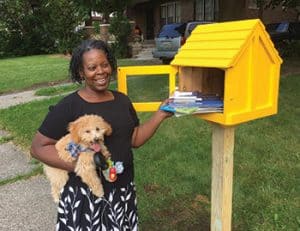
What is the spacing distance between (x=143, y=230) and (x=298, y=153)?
2045mm

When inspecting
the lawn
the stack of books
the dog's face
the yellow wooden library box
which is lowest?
the lawn

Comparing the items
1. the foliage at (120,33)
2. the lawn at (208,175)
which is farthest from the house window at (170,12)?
the lawn at (208,175)

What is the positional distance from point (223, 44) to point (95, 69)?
660 millimetres

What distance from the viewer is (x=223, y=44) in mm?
2160

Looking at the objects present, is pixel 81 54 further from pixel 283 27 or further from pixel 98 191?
pixel 283 27

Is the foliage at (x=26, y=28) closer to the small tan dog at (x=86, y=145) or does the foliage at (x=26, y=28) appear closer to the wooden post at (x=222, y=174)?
the wooden post at (x=222, y=174)

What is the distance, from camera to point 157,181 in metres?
4.16

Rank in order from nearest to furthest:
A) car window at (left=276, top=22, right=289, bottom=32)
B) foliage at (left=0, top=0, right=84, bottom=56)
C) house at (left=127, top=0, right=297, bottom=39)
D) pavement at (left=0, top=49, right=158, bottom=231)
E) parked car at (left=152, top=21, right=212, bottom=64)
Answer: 1. pavement at (left=0, top=49, right=158, bottom=231)
2. parked car at (left=152, top=21, right=212, bottom=64)
3. car window at (left=276, top=22, right=289, bottom=32)
4. house at (left=127, top=0, right=297, bottom=39)
5. foliage at (left=0, top=0, right=84, bottom=56)

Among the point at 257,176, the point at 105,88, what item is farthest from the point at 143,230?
the point at 105,88

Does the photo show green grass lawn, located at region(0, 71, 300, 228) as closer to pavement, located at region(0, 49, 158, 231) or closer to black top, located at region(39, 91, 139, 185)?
pavement, located at region(0, 49, 158, 231)

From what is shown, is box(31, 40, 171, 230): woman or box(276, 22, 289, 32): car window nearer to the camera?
box(31, 40, 171, 230): woman

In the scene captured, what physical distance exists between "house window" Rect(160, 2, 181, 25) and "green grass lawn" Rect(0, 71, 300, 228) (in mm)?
17789

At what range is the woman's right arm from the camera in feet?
6.86

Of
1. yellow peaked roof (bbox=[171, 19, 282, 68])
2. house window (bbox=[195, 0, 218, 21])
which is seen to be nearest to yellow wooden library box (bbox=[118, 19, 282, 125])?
yellow peaked roof (bbox=[171, 19, 282, 68])
